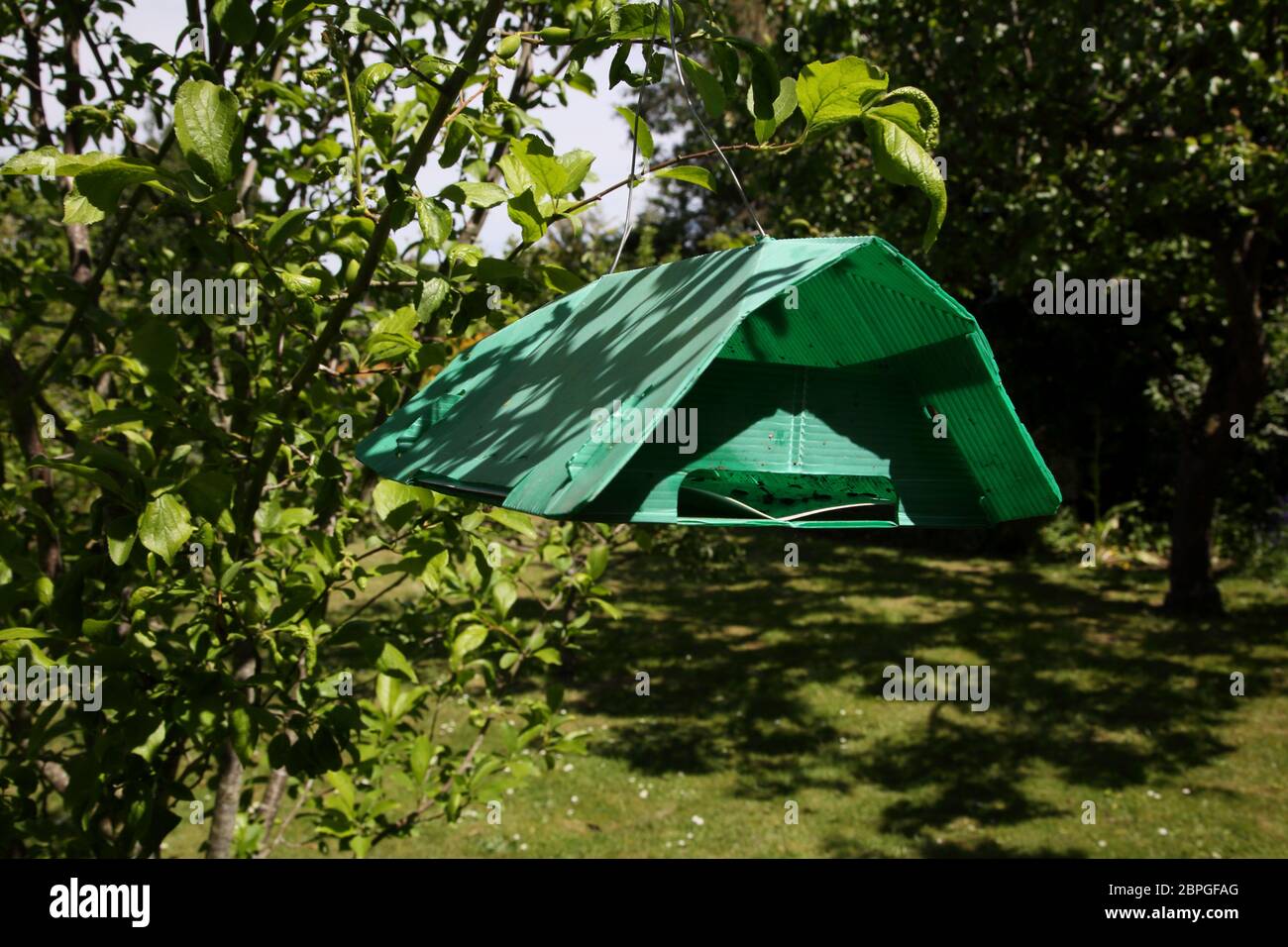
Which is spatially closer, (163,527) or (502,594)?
(163,527)

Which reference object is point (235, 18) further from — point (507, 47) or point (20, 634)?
point (20, 634)

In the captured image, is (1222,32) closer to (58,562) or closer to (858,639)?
(858,639)

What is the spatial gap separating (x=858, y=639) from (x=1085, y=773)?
11.8 ft

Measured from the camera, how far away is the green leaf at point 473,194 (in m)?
1.93

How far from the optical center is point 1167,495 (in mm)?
13922

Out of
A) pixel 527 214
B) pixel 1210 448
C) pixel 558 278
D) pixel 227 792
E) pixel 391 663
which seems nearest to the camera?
pixel 527 214

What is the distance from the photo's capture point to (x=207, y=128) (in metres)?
1.63

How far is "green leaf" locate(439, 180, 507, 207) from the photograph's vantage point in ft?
6.33

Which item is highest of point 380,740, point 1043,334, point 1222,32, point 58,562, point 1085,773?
point 1222,32

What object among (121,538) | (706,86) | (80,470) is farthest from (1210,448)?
(80,470)

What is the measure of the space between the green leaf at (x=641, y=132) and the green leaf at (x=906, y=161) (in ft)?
2.02

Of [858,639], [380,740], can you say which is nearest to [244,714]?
[380,740]

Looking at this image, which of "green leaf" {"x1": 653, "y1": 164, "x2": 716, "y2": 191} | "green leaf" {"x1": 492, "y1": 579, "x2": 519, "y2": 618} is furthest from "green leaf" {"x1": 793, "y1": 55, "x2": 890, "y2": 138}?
"green leaf" {"x1": 492, "y1": 579, "x2": 519, "y2": 618}

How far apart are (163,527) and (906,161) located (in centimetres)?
148
